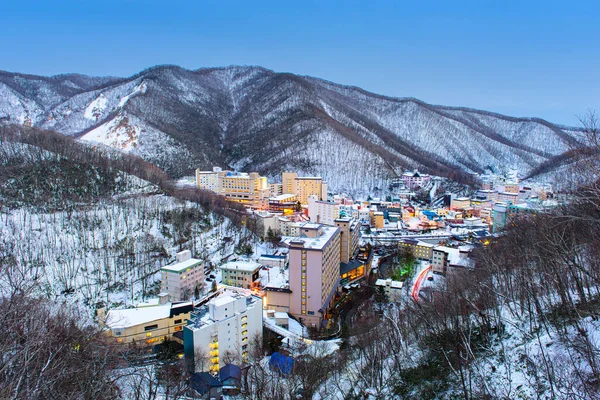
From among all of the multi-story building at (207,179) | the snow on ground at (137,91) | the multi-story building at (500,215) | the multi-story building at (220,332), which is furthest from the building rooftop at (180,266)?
the snow on ground at (137,91)

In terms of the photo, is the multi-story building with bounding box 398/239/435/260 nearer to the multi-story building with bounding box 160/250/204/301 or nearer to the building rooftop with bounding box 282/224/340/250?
the building rooftop with bounding box 282/224/340/250

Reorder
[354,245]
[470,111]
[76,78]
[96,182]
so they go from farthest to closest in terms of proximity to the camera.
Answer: [470,111] → [76,78] → [96,182] → [354,245]

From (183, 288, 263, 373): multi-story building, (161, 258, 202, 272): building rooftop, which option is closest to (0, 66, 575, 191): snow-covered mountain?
(161, 258, 202, 272): building rooftop

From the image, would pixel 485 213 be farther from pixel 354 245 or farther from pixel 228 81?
pixel 228 81

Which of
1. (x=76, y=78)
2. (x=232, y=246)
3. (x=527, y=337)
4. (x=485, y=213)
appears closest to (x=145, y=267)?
(x=232, y=246)

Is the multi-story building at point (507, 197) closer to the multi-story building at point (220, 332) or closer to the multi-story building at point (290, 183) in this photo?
the multi-story building at point (290, 183)

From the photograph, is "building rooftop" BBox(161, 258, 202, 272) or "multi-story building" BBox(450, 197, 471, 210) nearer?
"building rooftop" BBox(161, 258, 202, 272)

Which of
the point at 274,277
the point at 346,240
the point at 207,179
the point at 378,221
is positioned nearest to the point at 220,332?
the point at 274,277
